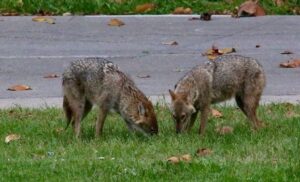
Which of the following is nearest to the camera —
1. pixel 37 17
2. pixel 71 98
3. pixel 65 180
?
pixel 65 180

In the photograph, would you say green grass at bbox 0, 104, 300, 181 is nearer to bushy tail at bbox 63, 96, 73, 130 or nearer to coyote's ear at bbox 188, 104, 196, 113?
bushy tail at bbox 63, 96, 73, 130

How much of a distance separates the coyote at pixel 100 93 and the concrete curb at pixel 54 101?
4.67 ft

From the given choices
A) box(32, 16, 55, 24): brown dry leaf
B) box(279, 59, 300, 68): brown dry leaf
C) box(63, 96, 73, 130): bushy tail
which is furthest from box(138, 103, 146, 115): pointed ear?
box(32, 16, 55, 24): brown dry leaf

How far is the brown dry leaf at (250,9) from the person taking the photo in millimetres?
16692

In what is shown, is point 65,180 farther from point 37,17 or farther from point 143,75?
point 37,17

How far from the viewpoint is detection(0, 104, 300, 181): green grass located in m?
7.63

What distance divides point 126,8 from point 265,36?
274cm

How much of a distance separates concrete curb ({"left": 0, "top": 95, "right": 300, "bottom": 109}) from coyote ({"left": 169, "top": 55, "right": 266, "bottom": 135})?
1196 millimetres

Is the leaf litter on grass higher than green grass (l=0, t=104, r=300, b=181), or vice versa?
green grass (l=0, t=104, r=300, b=181)

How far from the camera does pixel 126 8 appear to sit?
55.9 feet

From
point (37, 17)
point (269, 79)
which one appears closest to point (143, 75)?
point (269, 79)

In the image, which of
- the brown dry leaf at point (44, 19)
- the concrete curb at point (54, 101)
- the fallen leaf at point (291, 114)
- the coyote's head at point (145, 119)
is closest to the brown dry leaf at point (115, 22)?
the brown dry leaf at point (44, 19)

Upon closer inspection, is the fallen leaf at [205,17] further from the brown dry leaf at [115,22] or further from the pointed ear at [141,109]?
the pointed ear at [141,109]

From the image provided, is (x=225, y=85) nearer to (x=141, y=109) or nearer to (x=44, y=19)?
(x=141, y=109)
